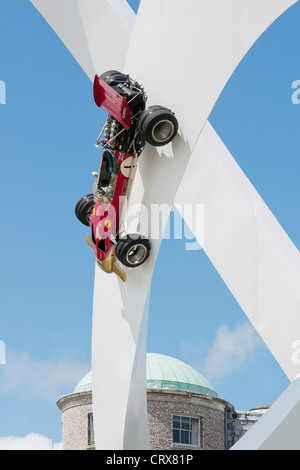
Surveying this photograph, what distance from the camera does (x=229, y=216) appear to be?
1073 cm

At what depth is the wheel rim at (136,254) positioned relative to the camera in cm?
888

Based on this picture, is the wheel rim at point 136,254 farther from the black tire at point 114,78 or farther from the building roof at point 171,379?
the building roof at point 171,379

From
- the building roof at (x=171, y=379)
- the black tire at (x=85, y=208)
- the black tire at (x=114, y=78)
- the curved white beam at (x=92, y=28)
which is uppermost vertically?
the curved white beam at (x=92, y=28)

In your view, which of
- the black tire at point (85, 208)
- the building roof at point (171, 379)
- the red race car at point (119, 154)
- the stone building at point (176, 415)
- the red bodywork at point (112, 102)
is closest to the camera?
the red race car at point (119, 154)

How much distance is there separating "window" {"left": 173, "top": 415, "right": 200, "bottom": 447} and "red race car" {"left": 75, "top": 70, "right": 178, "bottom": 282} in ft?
46.5

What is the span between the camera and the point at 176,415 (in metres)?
22.9

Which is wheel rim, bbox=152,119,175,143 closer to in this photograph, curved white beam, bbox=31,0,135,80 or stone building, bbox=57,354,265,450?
curved white beam, bbox=31,0,135,80

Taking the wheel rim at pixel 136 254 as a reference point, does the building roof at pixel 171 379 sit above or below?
above

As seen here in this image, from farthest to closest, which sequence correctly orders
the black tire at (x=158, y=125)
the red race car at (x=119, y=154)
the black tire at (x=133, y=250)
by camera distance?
the black tire at (x=133, y=250)
the red race car at (x=119, y=154)
the black tire at (x=158, y=125)

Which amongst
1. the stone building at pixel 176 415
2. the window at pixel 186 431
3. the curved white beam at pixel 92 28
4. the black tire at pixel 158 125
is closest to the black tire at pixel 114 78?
the black tire at pixel 158 125

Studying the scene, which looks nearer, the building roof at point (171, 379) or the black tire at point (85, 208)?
the black tire at point (85, 208)

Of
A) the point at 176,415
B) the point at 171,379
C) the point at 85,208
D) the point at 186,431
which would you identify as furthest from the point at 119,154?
the point at 171,379

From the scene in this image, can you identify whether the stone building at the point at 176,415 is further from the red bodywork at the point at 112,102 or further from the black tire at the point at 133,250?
the red bodywork at the point at 112,102
